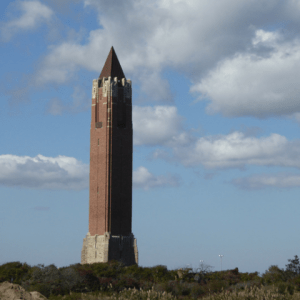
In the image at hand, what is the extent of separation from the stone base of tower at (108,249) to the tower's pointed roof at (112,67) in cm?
2750

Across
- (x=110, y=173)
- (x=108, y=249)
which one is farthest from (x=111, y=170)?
(x=108, y=249)

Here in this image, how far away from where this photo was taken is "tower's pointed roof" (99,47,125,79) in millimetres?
87338

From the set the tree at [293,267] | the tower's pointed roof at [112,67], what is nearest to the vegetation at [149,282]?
the tree at [293,267]

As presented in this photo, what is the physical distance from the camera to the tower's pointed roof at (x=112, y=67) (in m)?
87.3

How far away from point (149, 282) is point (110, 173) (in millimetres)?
29631

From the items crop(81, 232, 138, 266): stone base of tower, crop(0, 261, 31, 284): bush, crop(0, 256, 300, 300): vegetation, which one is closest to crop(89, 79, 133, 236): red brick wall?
crop(81, 232, 138, 266): stone base of tower

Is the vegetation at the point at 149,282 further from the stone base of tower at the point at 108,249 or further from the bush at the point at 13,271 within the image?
the stone base of tower at the point at 108,249

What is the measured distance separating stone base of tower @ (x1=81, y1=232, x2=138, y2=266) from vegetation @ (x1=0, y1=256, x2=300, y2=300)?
625 inches

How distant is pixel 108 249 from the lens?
77938 millimetres

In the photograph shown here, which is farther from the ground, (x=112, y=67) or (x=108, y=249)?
(x=112, y=67)

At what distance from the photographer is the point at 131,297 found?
40.3 meters

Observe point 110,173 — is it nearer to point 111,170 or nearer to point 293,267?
point 111,170

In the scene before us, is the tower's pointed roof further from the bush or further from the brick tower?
the bush

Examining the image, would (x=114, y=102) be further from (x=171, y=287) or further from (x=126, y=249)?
(x=171, y=287)
